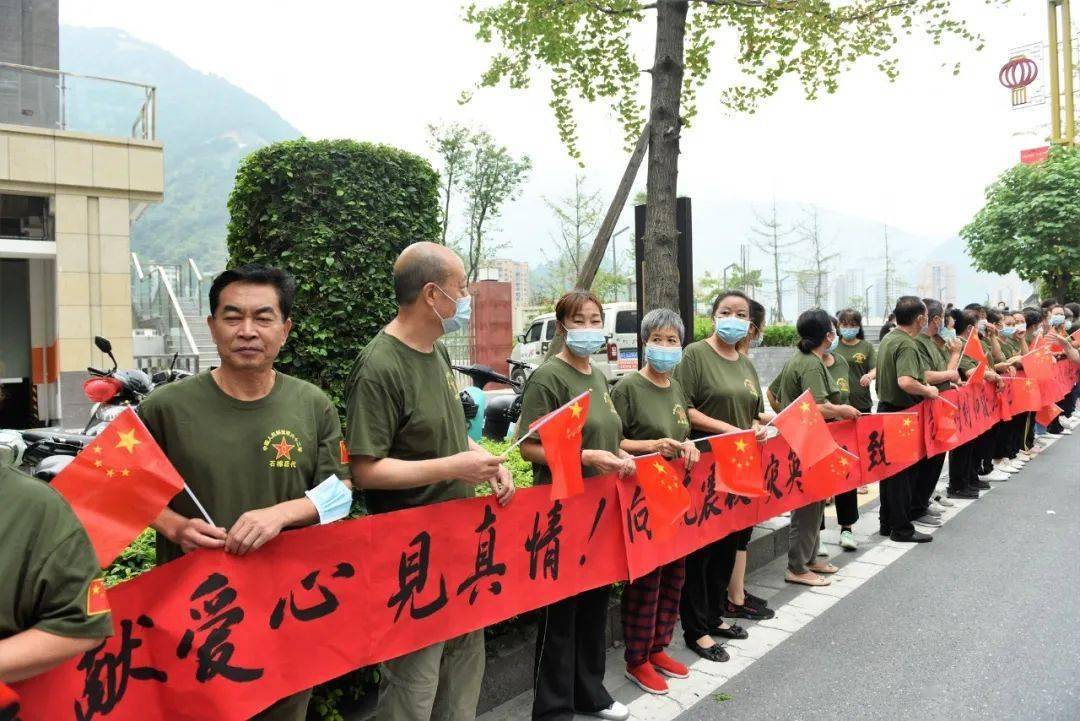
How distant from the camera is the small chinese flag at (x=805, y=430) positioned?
4.34 metres

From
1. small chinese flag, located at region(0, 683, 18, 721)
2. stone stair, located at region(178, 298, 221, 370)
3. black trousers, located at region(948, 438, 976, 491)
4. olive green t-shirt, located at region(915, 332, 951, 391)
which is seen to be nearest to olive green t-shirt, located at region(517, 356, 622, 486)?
small chinese flag, located at region(0, 683, 18, 721)

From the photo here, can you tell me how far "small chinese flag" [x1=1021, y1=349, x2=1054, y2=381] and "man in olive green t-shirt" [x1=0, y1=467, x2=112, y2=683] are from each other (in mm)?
9552

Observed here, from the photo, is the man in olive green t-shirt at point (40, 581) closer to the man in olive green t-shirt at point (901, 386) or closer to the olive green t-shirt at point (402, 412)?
the olive green t-shirt at point (402, 412)

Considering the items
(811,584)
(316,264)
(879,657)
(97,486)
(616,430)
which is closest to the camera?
(97,486)

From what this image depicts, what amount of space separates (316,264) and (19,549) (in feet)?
7.82

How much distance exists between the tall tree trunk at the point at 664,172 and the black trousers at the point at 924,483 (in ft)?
8.66

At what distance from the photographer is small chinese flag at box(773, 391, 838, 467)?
4344mm

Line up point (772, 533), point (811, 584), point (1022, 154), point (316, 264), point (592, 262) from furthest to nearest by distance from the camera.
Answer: point (1022, 154) < point (592, 262) < point (772, 533) < point (811, 584) < point (316, 264)

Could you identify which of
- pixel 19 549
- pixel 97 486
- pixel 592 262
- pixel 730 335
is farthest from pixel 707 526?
pixel 592 262

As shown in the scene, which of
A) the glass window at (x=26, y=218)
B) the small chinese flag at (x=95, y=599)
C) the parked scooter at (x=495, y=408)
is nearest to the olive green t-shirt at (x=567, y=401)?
the small chinese flag at (x=95, y=599)

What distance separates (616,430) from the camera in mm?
3342

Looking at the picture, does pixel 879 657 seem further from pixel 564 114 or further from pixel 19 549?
pixel 564 114

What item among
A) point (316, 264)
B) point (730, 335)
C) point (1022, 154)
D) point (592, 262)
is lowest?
point (730, 335)

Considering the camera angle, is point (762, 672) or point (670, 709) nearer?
point (670, 709)
